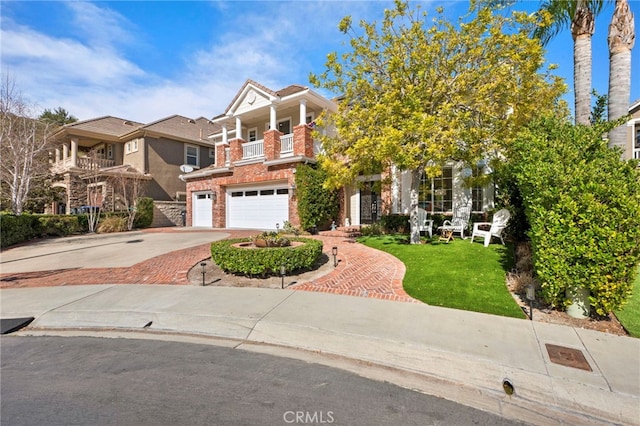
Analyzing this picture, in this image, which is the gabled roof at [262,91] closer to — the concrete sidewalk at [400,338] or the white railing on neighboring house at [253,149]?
the white railing on neighboring house at [253,149]

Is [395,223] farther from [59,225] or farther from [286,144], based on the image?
[59,225]

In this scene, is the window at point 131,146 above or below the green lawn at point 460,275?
above

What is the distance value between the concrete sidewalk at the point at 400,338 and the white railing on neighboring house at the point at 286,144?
35.7ft

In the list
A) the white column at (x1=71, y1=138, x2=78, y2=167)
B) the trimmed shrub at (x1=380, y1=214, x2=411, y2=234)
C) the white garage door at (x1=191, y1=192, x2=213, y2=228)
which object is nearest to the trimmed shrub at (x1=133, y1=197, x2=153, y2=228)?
the white garage door at (x1=191, y1=192, x2=213, y2=228)

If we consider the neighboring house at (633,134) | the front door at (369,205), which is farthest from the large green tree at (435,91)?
the neighboring house at (633,134)

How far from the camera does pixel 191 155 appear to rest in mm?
25094

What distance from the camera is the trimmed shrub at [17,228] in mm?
13180

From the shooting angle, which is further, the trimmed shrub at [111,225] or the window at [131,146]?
the window at [131,146]

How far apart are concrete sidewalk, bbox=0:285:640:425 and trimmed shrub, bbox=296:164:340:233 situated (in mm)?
7973

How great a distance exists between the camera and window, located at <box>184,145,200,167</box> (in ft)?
81.0

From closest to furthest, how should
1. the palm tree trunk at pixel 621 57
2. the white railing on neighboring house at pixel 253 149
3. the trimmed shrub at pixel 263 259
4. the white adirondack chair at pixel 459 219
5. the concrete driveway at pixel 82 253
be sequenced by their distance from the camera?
the trimmed shrub at pixel 263 259 → the palm tree trunk at pixel 621 57 → the concrete driveway at pixel 82 253 → the white adirondack chair at pixel 459 219 → the white railing on neighboring house at pixel 253 149

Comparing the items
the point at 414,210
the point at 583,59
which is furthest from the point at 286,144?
the point at 583,59

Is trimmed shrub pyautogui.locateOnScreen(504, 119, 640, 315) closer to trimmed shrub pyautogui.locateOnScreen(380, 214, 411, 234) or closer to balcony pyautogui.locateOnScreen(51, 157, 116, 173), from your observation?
trimmed shrub pyautogui.locateOnScreen(380, 214, 411, 234)

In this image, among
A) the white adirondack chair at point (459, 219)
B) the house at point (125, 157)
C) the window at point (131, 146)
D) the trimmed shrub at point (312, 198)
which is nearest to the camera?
the white adirondack chair at point (459, 219)
